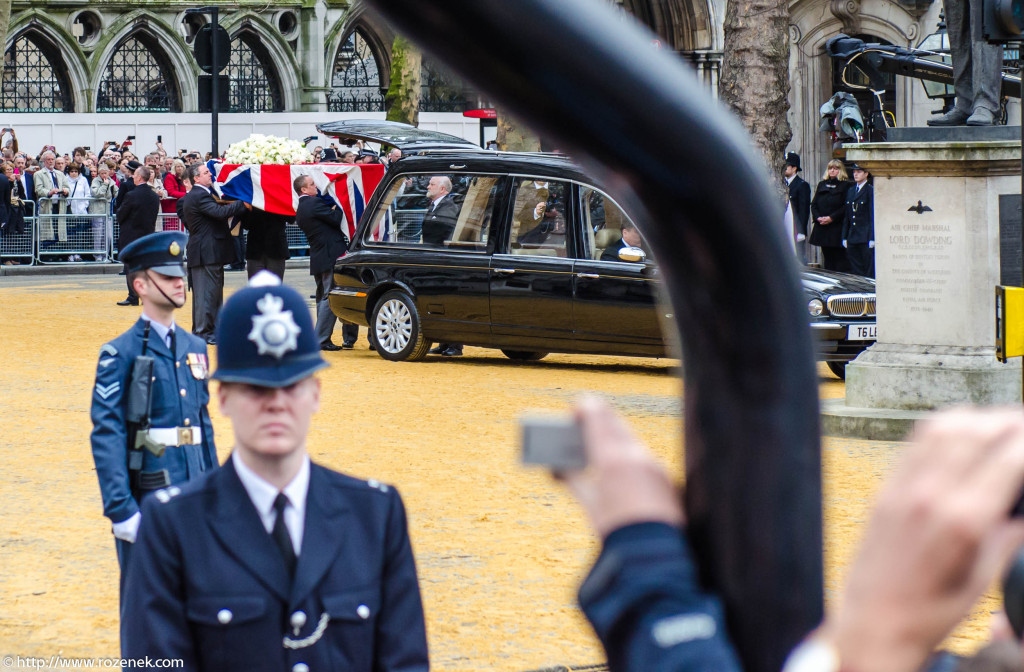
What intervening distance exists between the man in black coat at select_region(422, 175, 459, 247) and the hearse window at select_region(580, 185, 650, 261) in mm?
1407

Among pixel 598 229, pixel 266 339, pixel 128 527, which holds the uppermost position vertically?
pixel 598 229

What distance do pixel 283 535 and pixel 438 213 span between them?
12.6 meters

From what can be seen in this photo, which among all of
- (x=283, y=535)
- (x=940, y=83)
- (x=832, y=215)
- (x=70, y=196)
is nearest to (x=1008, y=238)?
(x=940, y=83)

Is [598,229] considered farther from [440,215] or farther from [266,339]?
[266,339]

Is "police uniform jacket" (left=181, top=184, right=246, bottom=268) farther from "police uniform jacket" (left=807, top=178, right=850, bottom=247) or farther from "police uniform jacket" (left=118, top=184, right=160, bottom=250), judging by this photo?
"police uniform jacket" (left=807, top=178, right=850, bottom=247)

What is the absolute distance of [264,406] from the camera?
2.53m

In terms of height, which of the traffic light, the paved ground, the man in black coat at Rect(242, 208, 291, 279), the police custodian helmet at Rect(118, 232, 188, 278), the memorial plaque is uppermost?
the traffic light

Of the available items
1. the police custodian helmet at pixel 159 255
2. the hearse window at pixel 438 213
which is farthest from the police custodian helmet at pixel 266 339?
the hearse window at pixel 438 213

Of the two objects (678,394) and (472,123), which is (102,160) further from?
(678,394)

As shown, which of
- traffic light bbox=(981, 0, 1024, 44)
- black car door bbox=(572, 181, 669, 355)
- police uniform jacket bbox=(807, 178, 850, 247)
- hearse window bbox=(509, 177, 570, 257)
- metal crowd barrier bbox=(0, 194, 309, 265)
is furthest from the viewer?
metal crowd barrier bbox=(0, 194, 309, 265)

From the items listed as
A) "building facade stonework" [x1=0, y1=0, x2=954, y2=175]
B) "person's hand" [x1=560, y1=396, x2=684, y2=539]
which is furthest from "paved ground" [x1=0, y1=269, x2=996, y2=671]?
"building facade stonework" [x1=0, y1=0, x2=954, y2=175]

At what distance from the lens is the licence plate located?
1310cm

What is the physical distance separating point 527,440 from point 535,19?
0.16m

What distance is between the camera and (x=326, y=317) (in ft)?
53.3
